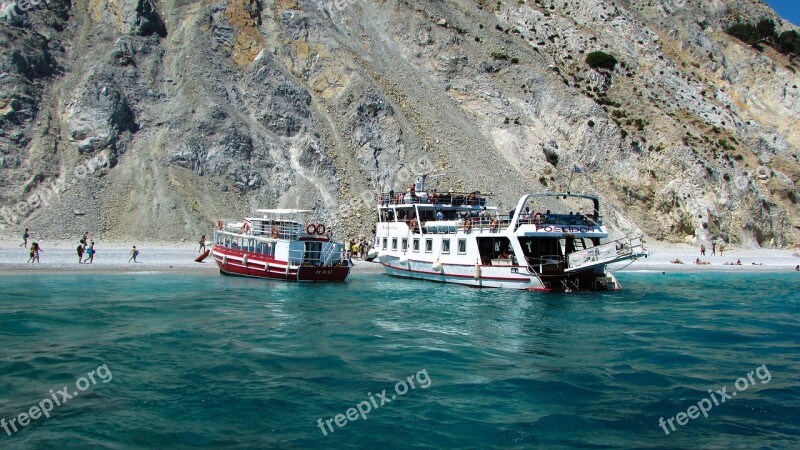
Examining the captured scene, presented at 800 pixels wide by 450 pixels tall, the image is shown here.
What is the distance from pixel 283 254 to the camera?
3631cm

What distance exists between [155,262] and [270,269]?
360 inches

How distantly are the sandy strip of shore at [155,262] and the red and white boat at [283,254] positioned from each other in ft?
11.1

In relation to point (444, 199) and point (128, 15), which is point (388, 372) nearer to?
point (444, 199)

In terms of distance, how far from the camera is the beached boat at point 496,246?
105 feet

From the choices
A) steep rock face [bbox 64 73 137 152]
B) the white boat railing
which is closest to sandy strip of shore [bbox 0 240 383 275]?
steep rock face [bbox 64 73 137 152]

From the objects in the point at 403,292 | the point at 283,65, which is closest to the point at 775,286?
the point at 403,292

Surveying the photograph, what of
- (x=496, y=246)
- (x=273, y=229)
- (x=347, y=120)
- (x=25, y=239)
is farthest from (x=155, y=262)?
(x=347, y=120)

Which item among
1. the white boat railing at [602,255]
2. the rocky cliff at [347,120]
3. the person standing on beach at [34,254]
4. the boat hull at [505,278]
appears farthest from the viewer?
the rocky cliff at [347,120]

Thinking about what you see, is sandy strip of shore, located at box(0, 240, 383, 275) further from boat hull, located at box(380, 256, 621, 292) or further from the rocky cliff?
boat hull, located at box(380, 256, 621, 292)

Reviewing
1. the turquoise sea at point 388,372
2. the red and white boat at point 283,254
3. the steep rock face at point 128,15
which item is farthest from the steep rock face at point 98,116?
the turquoise sea at point 388,372

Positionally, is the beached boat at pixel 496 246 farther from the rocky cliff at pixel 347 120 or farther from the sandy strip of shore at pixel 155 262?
the rocky cliff at pixel 347 120

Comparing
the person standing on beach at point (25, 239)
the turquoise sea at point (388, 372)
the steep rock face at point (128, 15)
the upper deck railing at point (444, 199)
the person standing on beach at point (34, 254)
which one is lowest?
the turquoise sea at point (388, 372)

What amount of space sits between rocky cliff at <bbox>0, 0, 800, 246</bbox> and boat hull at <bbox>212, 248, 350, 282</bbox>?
1132 centimetres

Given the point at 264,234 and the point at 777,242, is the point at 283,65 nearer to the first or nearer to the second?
the point at 264,234
